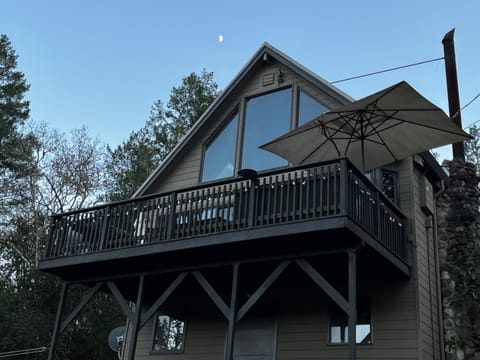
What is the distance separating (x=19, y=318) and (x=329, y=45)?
14237 mm

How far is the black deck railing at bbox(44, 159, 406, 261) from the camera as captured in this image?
8664 millimetres

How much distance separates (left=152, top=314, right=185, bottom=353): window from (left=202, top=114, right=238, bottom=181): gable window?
3.26m

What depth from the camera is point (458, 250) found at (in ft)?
34.2

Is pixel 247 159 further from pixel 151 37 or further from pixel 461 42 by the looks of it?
pixel 151 37

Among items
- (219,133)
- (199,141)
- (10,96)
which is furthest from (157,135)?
(219,133)

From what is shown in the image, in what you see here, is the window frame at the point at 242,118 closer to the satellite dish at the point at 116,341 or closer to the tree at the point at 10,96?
the satellite dish at the point at 116,341

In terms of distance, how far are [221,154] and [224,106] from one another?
3.82 feet

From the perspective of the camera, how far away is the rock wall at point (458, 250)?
10.0 m

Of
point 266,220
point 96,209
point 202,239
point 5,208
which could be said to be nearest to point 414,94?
point 266,220

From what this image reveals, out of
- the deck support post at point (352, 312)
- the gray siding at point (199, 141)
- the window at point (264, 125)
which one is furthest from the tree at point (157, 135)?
the deck support post at point (352, 312)

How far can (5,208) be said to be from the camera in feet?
76.7

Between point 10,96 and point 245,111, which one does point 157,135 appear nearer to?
point 10,96

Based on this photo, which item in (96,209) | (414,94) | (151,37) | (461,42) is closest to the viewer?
(414,94)

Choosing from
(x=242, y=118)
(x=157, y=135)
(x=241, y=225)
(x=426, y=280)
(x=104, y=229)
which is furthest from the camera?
(x=157, y=135)
